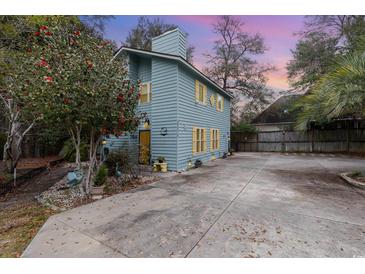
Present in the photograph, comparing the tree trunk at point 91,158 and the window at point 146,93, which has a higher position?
the window at point 146,93

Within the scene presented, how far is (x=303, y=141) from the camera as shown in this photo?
15.2m

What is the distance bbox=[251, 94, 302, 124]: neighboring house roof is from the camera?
53.6ft

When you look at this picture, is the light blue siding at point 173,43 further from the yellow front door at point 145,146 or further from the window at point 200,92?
the yellow front door at point 145,146

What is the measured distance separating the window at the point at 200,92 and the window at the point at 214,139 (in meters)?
2.09

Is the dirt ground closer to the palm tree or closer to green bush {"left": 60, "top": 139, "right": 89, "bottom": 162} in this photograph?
green bush {"left": 60, "top": 139, "right": 89, "bottom": 162}

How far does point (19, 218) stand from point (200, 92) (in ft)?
27.9

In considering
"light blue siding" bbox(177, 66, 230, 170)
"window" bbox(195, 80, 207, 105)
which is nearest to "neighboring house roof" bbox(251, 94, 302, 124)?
"light blue siding" bbox(177, 66, 230, 170)

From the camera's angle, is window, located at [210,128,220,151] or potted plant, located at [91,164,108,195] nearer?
potted plant, located at [91,164,108,195]

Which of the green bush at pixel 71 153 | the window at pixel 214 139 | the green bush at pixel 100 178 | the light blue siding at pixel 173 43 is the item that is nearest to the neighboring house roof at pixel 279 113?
the window at pixel 214 139

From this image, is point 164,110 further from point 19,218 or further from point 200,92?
point 19,218

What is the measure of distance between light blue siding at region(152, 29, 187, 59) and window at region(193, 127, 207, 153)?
12.2ft

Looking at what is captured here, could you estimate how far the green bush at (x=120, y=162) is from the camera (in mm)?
6770

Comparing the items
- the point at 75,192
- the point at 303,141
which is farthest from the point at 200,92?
the point at 303,141

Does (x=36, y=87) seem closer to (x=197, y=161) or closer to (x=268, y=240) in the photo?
(x=268, y=240)
